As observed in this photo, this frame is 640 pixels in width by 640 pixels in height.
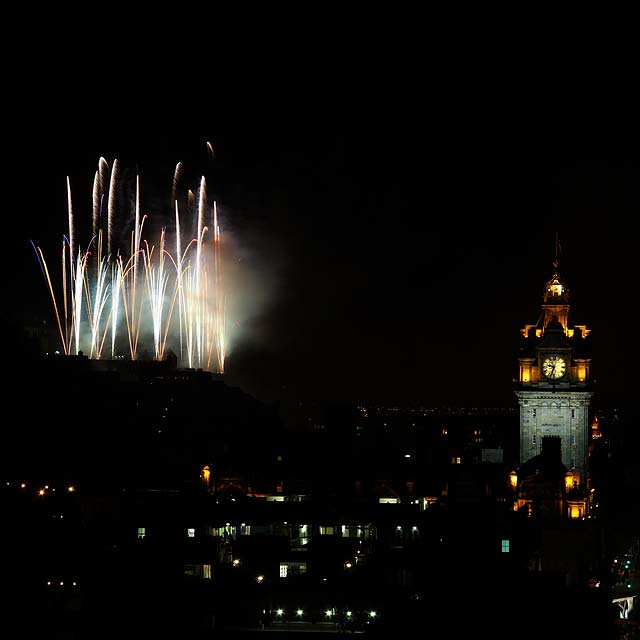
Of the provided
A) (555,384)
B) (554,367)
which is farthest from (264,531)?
(554,367)

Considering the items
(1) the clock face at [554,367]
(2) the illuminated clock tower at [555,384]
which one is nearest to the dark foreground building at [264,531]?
(2) the illuminated clock tower at [555,384]

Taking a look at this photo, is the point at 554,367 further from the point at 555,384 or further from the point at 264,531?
the point at 264,531

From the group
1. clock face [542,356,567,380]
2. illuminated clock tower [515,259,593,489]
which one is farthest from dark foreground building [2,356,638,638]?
clock face [542,356,567,380]

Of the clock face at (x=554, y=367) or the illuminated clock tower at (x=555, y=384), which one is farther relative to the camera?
the clock face at (x=554, y=367)

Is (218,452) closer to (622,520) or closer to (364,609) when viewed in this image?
(622,520)

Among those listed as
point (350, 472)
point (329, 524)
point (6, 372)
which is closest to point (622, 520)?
point (350, 472)

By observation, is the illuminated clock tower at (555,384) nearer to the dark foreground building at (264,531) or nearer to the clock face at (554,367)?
the clock face at (554,367)

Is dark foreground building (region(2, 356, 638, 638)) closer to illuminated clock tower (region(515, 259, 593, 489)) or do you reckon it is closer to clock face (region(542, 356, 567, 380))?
illuminated clock tower (region(515, 259, 593, 489))

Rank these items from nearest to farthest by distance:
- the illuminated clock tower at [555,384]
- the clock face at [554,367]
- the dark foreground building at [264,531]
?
1. the dark foreground building at [264,531]
2. the illuminated clock tower at [555,384]
3. the clock face at [554,367]
